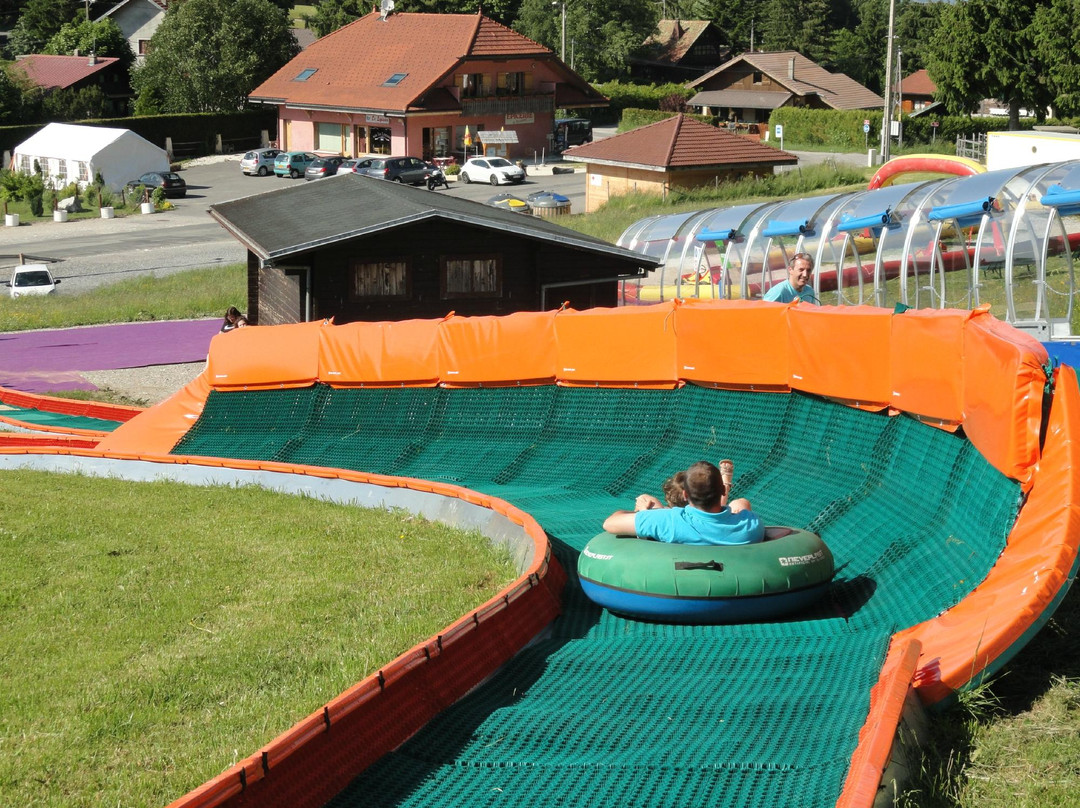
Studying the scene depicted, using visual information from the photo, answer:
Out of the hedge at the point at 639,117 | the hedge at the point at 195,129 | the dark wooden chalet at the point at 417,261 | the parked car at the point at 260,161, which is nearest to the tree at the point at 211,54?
the hedge at the point at 195,129

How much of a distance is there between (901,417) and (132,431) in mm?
11593

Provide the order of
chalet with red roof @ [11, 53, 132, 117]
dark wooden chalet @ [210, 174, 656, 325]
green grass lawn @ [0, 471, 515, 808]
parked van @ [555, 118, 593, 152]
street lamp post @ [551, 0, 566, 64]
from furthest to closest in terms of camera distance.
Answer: street lamp post @ [551, 0, 566, 64]
chalet with red roof @ [11, 53, 132, 117]
parked van @ [555, 118, 593, 152]
dark wooden chalet @ [210, 174, 656, 325]
green grass lawn @ [0, 471, 515, 808]

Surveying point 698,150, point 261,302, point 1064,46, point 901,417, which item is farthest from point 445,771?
point 1064,46

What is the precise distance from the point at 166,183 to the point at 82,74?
2632cm

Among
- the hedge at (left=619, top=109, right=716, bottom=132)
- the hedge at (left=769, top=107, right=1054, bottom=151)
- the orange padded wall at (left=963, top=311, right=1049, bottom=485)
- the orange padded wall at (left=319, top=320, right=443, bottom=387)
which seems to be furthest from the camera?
the hedge at (left=619, top=109, right=716, bottom=132)

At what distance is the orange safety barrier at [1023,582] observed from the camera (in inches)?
286

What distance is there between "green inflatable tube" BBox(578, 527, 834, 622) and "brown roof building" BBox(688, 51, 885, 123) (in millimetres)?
86894

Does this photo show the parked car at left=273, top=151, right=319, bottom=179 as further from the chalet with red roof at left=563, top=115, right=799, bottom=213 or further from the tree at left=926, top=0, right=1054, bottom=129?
the tree at left=926, top=0, right=1054, bottom=129

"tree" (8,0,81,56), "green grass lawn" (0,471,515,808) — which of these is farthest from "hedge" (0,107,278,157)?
"green grass lawn" (0,471,515,808)

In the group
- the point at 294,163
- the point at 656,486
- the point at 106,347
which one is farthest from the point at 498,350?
the point at 294,163

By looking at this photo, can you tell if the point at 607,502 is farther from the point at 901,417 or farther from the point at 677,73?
the point at 677,73

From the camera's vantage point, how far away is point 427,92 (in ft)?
Answer: 234

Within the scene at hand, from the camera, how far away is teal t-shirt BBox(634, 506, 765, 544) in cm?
912

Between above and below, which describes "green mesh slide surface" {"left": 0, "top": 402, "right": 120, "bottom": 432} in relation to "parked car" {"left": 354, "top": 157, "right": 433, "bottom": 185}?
below
